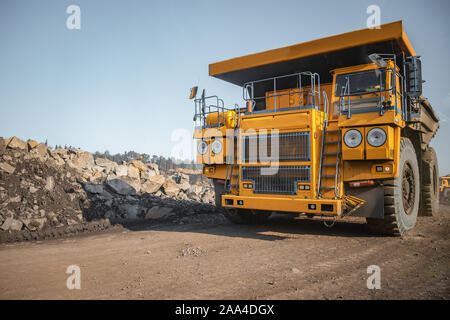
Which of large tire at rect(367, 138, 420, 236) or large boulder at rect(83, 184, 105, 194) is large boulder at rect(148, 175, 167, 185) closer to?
large boulder at rect(83, 184, 105, 194)

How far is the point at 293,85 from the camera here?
8.34 metres

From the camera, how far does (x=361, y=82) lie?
661 cm

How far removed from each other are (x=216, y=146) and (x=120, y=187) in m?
4.61

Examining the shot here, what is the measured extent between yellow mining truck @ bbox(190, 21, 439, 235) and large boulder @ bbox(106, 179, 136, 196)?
395 cm

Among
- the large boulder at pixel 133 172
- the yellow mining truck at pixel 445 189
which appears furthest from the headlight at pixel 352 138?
the yellow mining truck at pixel 445 189

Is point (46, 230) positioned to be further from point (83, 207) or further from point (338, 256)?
point (338, 256)

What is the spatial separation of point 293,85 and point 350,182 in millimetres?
3230

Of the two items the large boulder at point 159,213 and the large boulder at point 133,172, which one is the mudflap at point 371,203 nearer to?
the large boulder at point 159,213

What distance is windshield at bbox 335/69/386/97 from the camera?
642 cm

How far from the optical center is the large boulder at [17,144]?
1034cm
